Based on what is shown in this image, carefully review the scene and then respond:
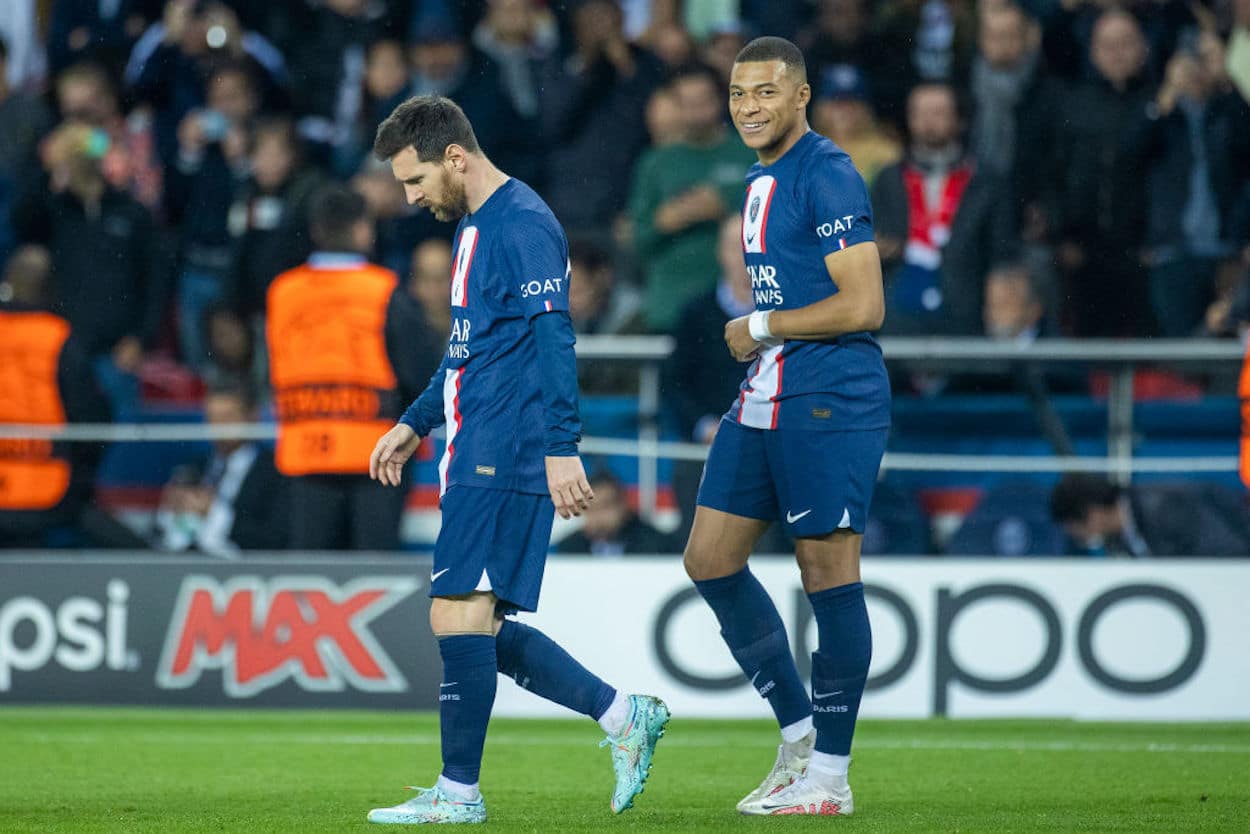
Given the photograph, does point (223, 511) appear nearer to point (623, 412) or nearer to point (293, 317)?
point (293, 317)

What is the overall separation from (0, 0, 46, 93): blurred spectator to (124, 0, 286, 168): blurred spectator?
34.2 inches

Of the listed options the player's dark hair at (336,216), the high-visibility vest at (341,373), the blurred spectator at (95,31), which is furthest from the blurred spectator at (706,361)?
the blurred spectator at (95,31)

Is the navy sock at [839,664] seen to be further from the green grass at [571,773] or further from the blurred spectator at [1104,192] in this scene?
the blurred spectator at [1104,192]

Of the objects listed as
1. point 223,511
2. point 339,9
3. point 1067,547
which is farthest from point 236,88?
point 1067,547

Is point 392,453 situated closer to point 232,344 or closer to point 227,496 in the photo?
point 227,496

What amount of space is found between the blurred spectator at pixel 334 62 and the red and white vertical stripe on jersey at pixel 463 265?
7522mm

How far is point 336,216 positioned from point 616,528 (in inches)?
82.1

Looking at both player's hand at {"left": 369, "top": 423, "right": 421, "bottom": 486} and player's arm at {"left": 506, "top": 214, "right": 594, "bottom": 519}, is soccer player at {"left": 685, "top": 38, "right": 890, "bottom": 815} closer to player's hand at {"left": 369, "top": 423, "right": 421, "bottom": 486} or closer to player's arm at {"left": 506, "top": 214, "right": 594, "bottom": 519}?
player's arm at {"left": 506, "top": 214, "right": 594, "bottom": 519}

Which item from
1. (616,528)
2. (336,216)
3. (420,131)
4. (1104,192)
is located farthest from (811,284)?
(1104,192)

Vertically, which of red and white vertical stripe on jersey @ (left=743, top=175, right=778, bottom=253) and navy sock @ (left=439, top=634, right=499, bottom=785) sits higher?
red and white vertical stripe on jersey @ (left=743, top=175, right=778, bottom=253)

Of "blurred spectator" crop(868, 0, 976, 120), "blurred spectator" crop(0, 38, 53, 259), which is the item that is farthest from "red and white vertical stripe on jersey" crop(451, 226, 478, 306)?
"blurred spectator" crop(0, 38, 53, 259)

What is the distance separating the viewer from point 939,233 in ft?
34.0

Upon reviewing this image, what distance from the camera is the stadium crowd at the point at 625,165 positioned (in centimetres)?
1039

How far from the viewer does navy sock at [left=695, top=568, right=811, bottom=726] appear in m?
5.84
